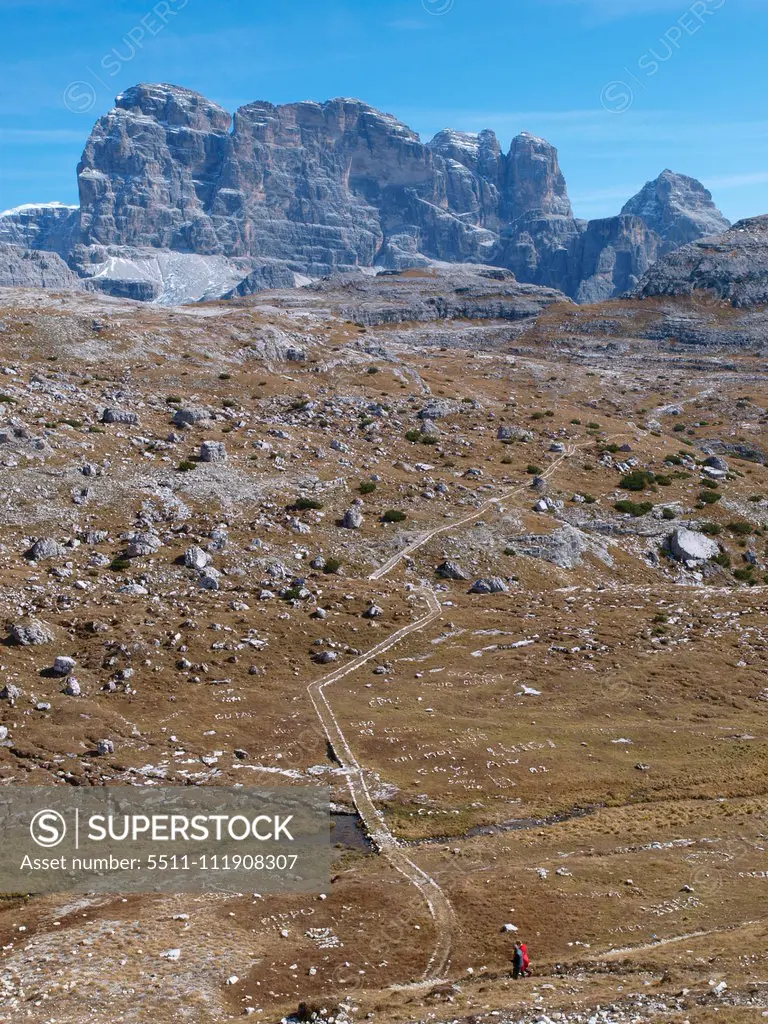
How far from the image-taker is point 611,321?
182625 mm

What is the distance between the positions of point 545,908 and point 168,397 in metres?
69.1

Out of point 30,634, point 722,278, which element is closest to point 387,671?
point 30,634

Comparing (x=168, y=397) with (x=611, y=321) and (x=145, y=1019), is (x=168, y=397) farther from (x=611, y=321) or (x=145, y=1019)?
(x=611, y=321)

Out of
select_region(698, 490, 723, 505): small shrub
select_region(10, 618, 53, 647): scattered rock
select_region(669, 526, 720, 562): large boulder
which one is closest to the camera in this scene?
select_region(10, 618, 53, 647): scattered rock

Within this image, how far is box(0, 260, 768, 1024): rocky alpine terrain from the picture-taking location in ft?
88.5

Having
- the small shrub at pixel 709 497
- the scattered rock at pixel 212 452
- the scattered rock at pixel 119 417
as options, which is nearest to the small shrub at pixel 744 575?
the small shrub at pixel 709 497

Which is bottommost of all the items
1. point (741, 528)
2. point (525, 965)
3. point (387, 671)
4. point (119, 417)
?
point (525, 965)

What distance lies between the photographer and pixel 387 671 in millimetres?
51094

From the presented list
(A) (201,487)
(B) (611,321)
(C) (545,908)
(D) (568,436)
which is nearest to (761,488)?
(D) (568,436)

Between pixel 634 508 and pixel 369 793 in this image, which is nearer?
pixel 369 793

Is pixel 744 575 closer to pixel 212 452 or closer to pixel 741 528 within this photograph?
pixel 741 528

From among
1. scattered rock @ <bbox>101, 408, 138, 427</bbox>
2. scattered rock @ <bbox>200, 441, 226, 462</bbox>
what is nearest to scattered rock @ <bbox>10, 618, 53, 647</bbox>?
scattered rock @ <bbox>200, 441, 226, 462</bbox>

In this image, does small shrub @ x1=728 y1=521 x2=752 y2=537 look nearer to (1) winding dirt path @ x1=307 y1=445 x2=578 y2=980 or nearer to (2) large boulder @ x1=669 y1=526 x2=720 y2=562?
(2) large boulder @ x1=669 y1=526 x2=720 y2=562

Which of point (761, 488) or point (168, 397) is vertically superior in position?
point (168, 397)
